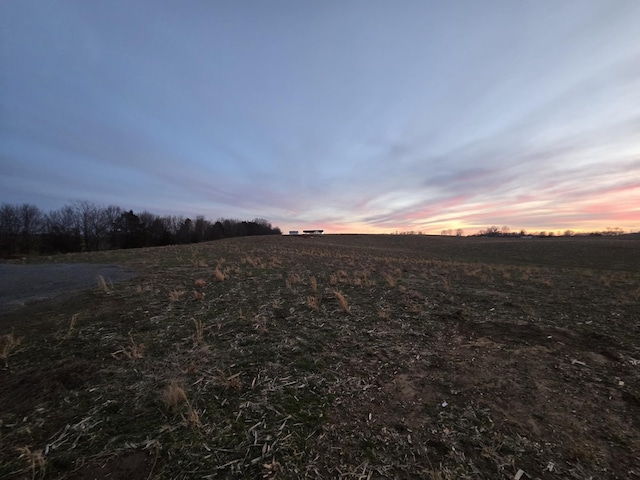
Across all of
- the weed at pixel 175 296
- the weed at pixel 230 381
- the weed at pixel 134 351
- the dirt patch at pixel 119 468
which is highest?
the weed at pixel 175 296

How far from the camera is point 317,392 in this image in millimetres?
3871

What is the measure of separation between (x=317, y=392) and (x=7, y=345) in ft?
17.5

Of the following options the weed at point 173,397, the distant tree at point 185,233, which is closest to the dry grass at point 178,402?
the weed at point 173,397

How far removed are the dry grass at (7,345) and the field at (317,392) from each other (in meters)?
0.05

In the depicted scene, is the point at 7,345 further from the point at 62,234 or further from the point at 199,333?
the point at 62,234

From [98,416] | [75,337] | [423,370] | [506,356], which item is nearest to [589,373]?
[506,356]

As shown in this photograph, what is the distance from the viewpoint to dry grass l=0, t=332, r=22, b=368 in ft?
15.1

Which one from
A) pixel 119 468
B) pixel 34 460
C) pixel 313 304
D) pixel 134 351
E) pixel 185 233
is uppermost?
pixel 185 233

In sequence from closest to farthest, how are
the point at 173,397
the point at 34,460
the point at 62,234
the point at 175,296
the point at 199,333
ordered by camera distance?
1. the point at 34,460
2. the point at 173,397
3. the point at 199,333
4. the point at 175,296
5. the point at 62,234

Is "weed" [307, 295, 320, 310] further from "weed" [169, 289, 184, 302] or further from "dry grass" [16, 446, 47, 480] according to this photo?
"dry grass" [16, 446, 47, 480]

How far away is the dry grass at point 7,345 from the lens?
4589 mm

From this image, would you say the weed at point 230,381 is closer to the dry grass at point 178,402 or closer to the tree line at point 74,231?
the dry grass at point 178,402

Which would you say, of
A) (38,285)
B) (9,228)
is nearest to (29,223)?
(9,228)

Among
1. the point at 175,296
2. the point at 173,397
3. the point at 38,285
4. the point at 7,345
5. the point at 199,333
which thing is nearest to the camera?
the point at 173,397
